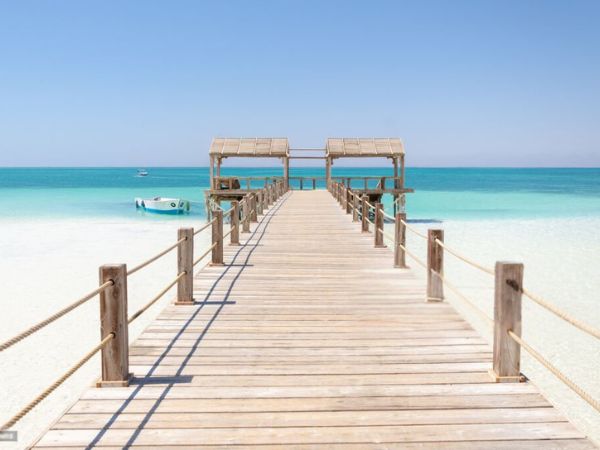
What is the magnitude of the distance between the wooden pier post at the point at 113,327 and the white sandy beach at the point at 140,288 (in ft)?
11.8

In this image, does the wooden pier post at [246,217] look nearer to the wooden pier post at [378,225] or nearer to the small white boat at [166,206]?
the wooden pier post at [378,225]

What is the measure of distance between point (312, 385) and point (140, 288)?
→ 11951mm

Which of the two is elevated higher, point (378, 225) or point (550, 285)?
point (378, 225)

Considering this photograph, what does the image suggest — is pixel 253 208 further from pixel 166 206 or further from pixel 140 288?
pixel 166 206

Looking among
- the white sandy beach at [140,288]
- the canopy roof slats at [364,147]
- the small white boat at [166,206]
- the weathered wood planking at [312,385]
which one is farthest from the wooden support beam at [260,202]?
the small white boat at [166,206]

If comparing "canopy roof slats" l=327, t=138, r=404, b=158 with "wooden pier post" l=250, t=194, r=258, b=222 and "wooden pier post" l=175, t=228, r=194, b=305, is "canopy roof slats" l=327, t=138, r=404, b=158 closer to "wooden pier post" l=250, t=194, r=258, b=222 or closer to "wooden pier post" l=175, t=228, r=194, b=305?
"wooden pier post" l=250, t=194, r=258, b=222

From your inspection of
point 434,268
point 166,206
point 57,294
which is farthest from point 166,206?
point 434,268

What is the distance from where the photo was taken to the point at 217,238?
934cm

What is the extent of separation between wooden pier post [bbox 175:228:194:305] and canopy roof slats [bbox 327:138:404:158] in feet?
89.4

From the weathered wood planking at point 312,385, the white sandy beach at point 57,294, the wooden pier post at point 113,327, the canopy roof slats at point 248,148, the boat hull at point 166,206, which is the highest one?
the canopy roof slats at point 248,148

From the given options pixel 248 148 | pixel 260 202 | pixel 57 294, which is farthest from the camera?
pixel 248 148

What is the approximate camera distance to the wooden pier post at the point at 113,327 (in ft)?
13.5

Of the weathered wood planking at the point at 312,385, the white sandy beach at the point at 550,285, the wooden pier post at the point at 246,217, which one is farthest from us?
the wooden pier post at the point at 246,217

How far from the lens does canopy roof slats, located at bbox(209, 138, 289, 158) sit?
33.2m
